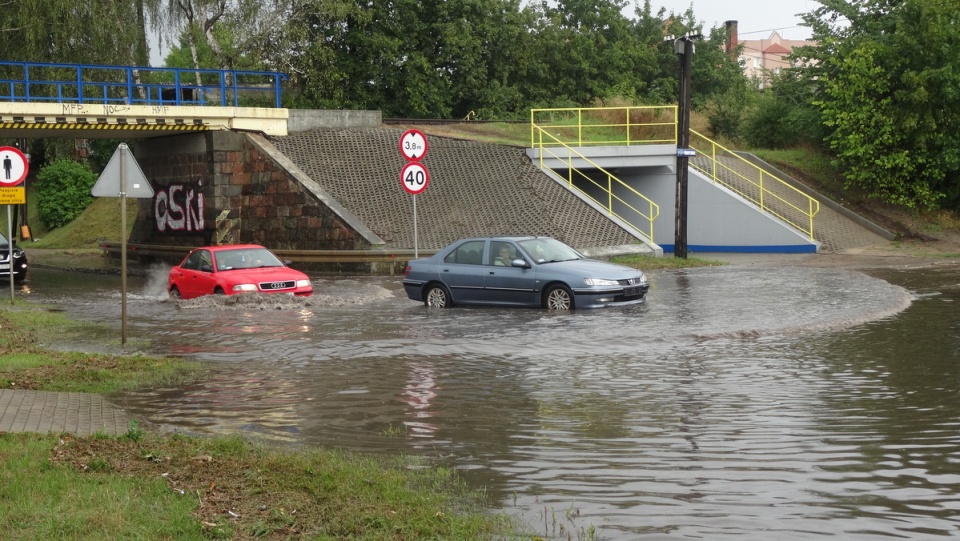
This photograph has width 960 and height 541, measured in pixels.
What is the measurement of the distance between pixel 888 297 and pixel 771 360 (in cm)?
763

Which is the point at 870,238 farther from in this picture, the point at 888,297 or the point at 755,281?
the point at 888,297

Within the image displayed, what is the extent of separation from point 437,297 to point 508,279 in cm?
164

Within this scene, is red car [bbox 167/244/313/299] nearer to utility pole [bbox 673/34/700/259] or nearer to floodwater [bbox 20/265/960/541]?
floodwater [bbox 20/265/960/541]

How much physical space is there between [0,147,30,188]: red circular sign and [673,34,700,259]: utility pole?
15.3 meters

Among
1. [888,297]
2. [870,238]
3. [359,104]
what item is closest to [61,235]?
[359,104]

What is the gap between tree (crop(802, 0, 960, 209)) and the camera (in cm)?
3341

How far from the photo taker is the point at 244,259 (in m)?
21.8

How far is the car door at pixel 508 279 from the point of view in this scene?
18.4 meters

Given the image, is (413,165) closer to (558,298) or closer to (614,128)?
(558,298)

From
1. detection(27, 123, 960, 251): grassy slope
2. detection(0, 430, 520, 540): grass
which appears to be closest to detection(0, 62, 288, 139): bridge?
detection(27, 123, 960, 251): grassy slope

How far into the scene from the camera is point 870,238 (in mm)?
33031

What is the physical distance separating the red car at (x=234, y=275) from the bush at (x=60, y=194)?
111 ft

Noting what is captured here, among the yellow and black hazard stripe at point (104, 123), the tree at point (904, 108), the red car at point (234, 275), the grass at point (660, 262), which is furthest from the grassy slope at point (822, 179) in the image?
the red car at point (234, 275)

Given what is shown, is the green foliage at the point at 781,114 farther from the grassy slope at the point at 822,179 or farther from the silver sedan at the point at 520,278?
the silver sedan at the point at 520,278
